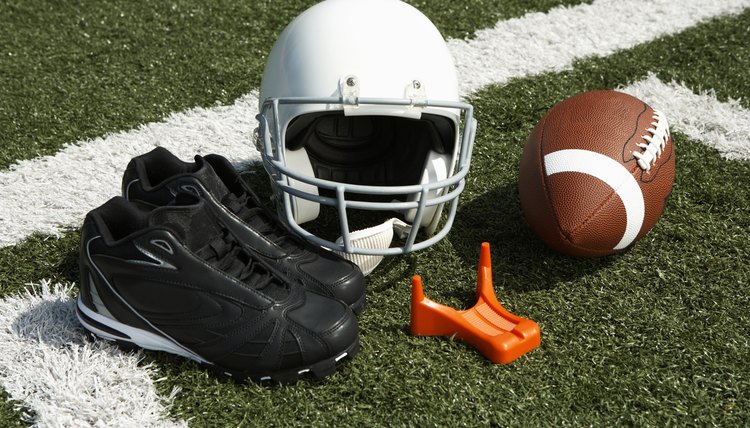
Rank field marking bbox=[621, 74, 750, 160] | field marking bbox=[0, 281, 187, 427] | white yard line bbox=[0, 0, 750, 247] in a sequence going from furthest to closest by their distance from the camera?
field marking bbox=[621, 74, 750, 160] → white yard line bbox=[0, 0, 750, 247] → field marking bbox=[0, 281, 187, 427]

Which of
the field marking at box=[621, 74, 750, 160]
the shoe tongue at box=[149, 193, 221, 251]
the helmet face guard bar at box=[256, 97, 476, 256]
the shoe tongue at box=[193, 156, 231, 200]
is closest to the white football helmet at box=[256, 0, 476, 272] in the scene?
the helmet face guard bar at box=[256, 97, 476, 256]

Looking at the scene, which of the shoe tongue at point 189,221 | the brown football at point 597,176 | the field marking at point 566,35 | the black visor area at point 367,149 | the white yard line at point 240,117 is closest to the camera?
the shoe tongue at point 189,221

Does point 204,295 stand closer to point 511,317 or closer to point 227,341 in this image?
point 227,341

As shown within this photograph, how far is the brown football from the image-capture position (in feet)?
7.39

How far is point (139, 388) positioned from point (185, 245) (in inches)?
14.4

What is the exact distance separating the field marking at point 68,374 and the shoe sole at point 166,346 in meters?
0.04

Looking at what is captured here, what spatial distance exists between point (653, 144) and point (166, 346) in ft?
4.89

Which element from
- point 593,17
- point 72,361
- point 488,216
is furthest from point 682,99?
point 72,361

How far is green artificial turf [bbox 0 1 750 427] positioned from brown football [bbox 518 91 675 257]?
0.17 m

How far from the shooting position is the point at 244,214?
223 centimetres

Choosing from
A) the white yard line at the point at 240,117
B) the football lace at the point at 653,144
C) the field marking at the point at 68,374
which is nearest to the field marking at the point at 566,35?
the white yard line at the point at 240,117

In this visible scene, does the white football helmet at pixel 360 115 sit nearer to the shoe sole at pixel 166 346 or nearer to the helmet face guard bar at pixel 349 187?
the helmet face guard bar at pixel 349 187

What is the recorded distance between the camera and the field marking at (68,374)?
1870 millimetres

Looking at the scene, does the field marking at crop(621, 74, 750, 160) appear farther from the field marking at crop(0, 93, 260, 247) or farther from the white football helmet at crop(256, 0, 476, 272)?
the field marking at crop(0, 93, 260, 247)
